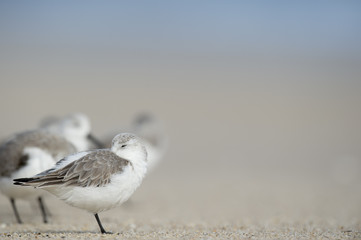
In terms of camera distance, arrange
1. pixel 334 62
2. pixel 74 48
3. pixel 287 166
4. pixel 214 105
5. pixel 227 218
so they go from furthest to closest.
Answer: pixel 74 48 < pixel 334 62 < pixel 214 105 < pixel 287 166 < pixel 227 218

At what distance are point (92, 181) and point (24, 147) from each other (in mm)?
2502

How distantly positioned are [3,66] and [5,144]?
3845 cm

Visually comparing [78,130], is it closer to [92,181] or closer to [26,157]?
[26,157]

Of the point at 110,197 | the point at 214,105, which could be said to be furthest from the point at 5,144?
the point at 214,105

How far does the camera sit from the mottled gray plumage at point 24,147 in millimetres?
8767

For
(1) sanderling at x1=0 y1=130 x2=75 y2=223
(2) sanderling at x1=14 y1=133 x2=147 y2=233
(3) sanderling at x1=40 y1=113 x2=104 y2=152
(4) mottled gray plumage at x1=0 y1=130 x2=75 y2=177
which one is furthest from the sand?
(3) sanderling at x1=40 y1=113 x2=104 y2=152

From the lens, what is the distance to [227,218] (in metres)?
10.2

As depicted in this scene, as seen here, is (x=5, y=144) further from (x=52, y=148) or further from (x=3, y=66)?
(x=3, y=66)

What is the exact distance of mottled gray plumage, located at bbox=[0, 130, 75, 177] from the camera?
877cm

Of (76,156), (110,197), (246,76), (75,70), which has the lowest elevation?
(110,197)

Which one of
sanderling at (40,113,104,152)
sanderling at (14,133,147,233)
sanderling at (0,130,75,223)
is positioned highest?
sanderling at (40,113,104,152)

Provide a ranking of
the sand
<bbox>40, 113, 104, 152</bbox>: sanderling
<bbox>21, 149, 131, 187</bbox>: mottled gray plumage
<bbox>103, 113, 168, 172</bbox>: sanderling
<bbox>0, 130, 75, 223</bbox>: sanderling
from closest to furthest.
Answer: <bbox>21, 149, 131, 187</bbox>: mottled gray plumage → the sand → <bbox>0, 130, 75, 223</bbox>: sanderling → <bbox>40, 113, 104, 152</bbox>: sanderling → <bbox>103, 113, 168, 172</bbox>: sanderling

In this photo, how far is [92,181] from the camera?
273 inches

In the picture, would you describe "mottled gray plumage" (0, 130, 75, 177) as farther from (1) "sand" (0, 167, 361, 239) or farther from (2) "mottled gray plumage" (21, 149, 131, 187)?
(2) "mottled gray plumage" (21, 149, 131, 187)
